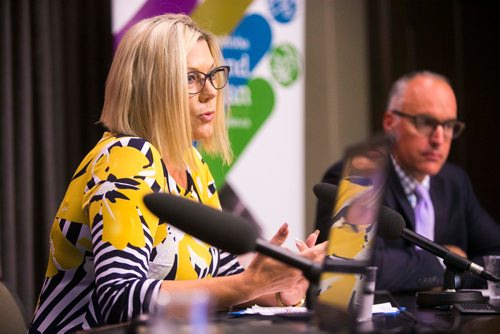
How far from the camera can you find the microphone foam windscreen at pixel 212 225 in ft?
3.72

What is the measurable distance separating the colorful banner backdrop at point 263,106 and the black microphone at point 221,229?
2638mm

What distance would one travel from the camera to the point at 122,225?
154 centimetres

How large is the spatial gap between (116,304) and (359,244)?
1.90ft

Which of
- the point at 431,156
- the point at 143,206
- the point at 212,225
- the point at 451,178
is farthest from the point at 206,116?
the point at 451,178

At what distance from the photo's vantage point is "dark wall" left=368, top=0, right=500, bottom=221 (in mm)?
4871

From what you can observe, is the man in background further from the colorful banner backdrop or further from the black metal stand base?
the black metal stand base

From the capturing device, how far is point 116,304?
1.47 meters

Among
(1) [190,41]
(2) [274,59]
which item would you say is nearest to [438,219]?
(2) [274,59]

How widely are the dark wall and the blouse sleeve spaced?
3369 millimetres

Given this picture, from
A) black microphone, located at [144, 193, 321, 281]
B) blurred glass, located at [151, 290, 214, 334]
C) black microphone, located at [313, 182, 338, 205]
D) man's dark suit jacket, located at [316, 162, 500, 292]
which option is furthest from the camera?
man's dark suit jacket, located at [316, 162, 500, 292]

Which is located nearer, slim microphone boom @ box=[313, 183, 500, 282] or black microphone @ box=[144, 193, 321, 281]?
black microphone @ box=[144, 193, 321, 281]

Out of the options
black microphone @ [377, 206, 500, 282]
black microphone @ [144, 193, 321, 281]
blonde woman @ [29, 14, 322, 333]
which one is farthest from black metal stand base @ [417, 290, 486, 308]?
black microphone @ [144, 193, 321, 281]

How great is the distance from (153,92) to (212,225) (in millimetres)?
759

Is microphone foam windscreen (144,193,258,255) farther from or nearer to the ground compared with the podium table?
farther from the ground
